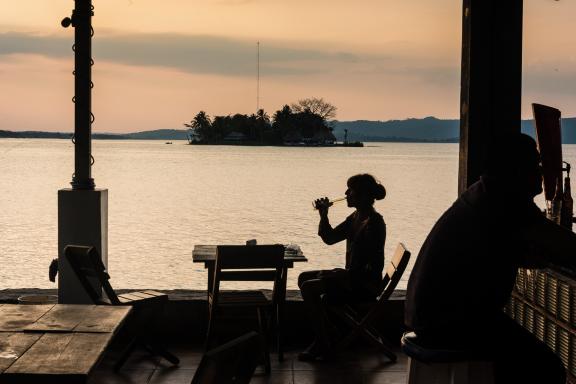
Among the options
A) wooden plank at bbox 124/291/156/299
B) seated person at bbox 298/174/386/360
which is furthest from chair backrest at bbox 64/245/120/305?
seated person at bbox 298/174/386/360

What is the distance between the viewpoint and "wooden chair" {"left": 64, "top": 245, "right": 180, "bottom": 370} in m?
5.47

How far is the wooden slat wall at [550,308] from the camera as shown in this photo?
382cm

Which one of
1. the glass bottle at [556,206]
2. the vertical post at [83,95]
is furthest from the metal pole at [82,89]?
the glass bottle at [556,206]

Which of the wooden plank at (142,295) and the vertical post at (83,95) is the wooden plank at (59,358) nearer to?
the wooden plank at (142,295)

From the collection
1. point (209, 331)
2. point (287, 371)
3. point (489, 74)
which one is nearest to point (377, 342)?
point (287, 371)

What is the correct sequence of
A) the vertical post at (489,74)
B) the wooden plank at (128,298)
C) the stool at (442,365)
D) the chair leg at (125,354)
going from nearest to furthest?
the stool at (442,365), the vertical post at (489,74), the chair leg at (125,354), the wooden plank at (128,298)

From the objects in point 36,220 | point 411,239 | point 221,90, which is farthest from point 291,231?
point 221,90

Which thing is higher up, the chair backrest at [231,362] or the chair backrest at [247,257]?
the chair backrest at [231,362]

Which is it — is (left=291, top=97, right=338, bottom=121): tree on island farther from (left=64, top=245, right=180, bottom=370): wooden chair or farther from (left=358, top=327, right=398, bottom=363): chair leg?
(left=64, top=245, right=180, bottom=370): wooden chair

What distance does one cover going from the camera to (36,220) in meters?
29.5

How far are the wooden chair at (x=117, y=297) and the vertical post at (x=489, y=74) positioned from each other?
2.05 meters

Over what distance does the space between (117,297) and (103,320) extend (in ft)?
7.82

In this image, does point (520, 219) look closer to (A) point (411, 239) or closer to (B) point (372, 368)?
(B) point (372, 368)

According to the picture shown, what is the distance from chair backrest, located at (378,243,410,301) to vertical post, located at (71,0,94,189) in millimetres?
2151
